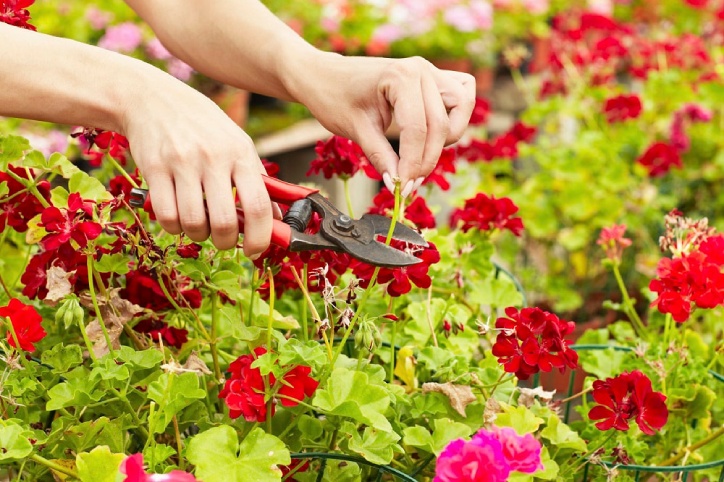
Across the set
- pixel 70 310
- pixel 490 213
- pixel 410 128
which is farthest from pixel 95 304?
pixel 490 213

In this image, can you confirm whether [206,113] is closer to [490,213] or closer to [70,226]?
[70,226]

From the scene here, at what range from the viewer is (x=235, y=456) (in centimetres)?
84

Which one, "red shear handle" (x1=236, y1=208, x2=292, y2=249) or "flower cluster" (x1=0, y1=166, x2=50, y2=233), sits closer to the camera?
"red shear handle" (x1=236, y1=208, x2=292, y2=249)

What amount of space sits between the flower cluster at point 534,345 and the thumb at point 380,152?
19cm

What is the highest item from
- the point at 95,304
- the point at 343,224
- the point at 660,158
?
the point at 343,224

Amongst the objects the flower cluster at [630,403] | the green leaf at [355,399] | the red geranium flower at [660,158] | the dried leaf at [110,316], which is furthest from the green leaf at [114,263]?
the red geranium flower at [660,158]

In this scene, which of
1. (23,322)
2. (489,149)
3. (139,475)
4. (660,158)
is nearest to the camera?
(139,475)

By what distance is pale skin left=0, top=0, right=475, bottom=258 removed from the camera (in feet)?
2.38

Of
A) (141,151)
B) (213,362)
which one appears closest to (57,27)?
(213,362)

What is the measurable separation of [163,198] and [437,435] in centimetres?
37

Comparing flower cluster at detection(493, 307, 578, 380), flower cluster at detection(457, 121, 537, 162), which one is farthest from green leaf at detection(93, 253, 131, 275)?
flower cluster at detection(457, 121, 537, 162)

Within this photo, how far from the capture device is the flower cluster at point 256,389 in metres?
0.83

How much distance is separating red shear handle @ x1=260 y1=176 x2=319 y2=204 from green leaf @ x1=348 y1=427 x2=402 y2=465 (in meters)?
0.23

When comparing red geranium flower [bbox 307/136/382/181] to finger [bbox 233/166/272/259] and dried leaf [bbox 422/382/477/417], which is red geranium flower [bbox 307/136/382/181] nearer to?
dried leaf [bbox 422/382/477/417]
